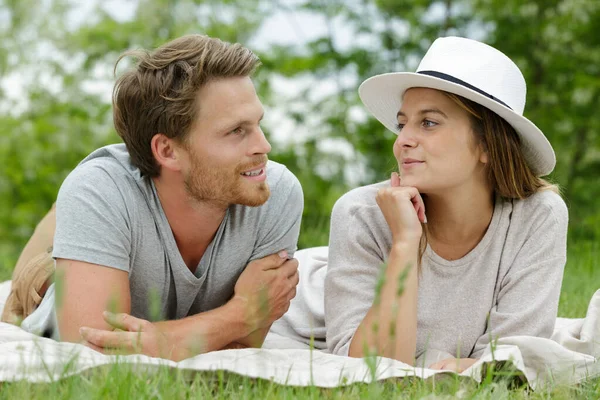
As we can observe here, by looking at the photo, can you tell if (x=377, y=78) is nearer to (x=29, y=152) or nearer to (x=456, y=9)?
(x=456, y=9)

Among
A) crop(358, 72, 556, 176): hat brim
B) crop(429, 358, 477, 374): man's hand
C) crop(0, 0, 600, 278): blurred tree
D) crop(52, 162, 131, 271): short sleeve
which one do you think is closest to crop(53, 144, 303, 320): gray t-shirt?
crop(52, 162, 131, 271): short sleeve

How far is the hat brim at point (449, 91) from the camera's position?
336 cm

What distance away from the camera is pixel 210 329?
11.2ft

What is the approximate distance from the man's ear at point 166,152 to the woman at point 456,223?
760 mm

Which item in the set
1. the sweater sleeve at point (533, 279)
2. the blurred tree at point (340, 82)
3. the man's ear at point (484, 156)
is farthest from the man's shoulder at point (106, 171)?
the blurred tree at point (340, 82)

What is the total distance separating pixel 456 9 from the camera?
10367 mm

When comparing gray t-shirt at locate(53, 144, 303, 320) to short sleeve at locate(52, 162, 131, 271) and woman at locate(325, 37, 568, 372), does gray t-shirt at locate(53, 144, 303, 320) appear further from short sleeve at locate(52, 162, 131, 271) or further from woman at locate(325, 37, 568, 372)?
woman at locate(325, 37, 568, 372)

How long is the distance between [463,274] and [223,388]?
4.71 feet

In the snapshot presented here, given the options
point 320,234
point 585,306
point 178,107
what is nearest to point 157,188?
point 178,107

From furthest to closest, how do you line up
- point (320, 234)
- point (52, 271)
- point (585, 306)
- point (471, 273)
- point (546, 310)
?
point (320, 234)
point (585, 306)
point (52, 271)
point (471, 273)
point (546, 310)

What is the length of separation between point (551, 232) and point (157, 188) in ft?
5.82

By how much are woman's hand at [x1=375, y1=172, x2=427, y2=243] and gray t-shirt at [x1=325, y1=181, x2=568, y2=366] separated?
Result: 8.0 inches

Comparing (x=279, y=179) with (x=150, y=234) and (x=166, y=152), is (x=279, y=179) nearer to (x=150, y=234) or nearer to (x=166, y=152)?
(x=166, y=152)

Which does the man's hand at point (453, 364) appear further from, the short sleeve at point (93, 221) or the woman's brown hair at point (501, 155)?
the short sleeve at point (93, 221)
